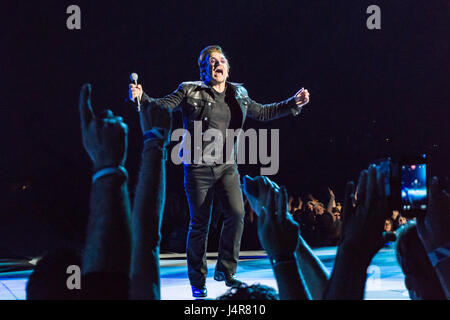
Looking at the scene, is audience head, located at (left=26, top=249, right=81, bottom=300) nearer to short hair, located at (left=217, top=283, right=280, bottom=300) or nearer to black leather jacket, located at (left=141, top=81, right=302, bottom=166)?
short hair, located at (left=217, top=283, right=280, bottom=300)

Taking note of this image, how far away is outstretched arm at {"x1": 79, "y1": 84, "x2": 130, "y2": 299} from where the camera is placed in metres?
1.25

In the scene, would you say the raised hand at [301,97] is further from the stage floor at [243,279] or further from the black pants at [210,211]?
the stage floor at [243,279]

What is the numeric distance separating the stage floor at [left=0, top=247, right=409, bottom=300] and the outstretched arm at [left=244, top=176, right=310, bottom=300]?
1.42 m

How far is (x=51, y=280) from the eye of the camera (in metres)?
1.52

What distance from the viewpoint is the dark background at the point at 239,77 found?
5.57 meters

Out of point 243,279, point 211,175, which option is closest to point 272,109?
point 211,175

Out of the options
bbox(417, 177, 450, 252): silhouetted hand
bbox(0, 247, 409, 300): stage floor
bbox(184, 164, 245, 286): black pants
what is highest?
bbox(417, 177, 450, 252): silhouetted hand

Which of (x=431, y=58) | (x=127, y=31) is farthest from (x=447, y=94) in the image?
(x=127, y=31)

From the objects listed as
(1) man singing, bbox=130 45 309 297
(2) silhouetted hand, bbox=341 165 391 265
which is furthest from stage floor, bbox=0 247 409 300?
(2) silhouetted hand, bbox=341 165 391 265

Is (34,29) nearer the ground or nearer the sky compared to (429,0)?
nearer the ground

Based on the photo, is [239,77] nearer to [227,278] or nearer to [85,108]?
[227,278]

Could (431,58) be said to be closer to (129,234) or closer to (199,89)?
(199,89)
